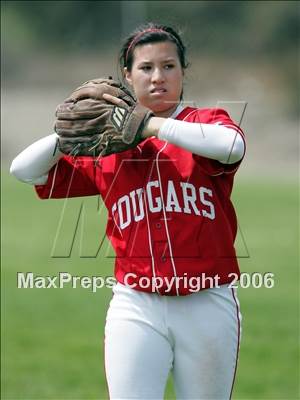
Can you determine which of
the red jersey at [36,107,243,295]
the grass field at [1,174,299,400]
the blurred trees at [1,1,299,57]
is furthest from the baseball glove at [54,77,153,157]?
the blurred trees at [1,1,299,57]

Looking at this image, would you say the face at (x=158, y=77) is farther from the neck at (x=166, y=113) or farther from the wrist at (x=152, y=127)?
the wrist at (x=152, y=127)

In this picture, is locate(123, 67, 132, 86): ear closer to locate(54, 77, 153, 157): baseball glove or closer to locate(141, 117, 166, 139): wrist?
locate(54, 77, 153, 157): baseball glove

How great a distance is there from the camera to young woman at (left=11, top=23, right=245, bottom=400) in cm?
289

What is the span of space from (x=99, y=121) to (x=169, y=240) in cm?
42

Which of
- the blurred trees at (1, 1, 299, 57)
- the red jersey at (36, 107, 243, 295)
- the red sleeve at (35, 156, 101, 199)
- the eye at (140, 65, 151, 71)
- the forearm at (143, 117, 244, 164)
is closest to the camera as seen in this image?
the forearm at (143, 117, 244, 164)

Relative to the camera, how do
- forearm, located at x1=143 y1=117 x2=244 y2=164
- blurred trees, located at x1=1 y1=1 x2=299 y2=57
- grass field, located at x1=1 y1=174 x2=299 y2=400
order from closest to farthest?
forearm, located at x1=143 y1=117 x2=244 y2=164 → grass field, located at x1=1 y1=174 x2=299 y2=400 → blurred trees, located at x1=1 y1=1 x2=299 y2=57

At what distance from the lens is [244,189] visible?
1698 centimetres

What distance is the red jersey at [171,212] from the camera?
2936 millimetres

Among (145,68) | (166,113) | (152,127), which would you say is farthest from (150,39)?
(152,127)

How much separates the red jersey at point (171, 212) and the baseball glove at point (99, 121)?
109 mm

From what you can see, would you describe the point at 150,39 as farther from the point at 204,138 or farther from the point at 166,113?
the point at 204,138

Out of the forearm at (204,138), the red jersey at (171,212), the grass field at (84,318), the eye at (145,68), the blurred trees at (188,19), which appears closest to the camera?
the forearm at (204,138)

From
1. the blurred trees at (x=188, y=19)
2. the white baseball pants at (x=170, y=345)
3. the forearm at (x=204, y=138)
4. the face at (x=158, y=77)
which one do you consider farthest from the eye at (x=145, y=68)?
the blurred trees at (x=188, y=19)

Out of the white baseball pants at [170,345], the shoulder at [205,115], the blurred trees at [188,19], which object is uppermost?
the blurred trees at [188,19]
